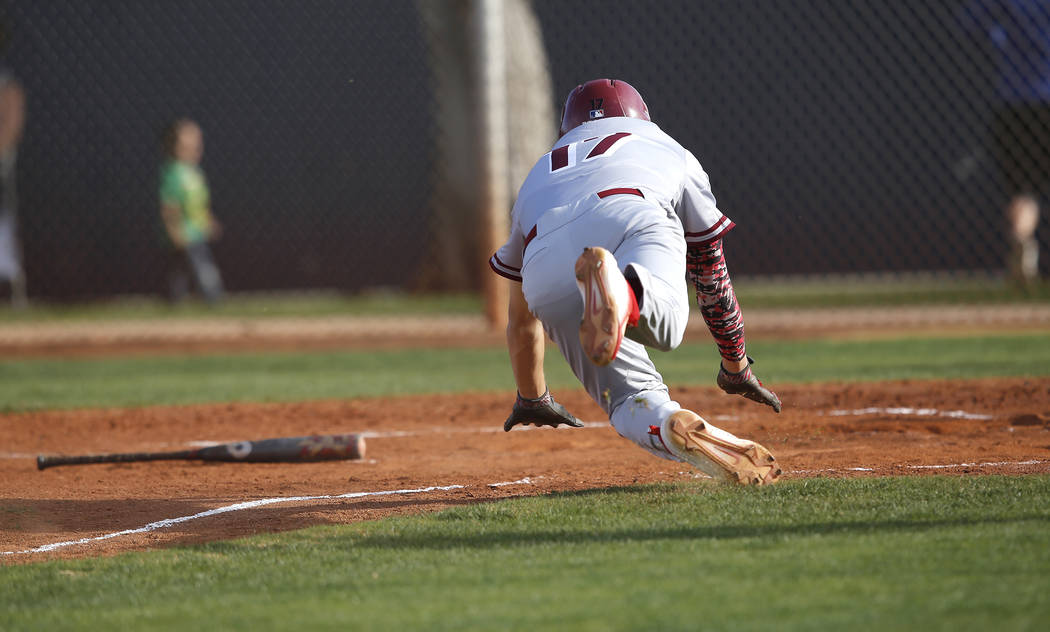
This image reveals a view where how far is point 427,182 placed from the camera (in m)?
16.1

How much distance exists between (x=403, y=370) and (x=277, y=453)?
12.1 ft

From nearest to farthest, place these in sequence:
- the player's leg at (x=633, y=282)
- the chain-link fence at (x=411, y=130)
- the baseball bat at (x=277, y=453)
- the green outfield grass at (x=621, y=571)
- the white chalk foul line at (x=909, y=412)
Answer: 1. the green outfield grass at (x=621, y=571)
2. the player's leg at (x=633, y=282)
3. the baseball bat at (x=277, y=453)
4. the white chalk foul line at (x=909, y=412)
5. the chain-link fence at (x=411, y=130)

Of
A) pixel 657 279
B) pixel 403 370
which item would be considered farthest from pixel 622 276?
pixel 403 370

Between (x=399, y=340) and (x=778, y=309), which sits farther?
(x=778, y=309)

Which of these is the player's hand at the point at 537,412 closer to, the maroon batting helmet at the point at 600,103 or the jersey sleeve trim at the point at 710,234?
the jersey sleeve trim at the point at 710,234

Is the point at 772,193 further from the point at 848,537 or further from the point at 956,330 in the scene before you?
the point at 848,537

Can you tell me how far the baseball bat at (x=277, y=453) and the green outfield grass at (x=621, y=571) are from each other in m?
1.46

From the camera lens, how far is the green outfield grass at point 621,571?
8.52 ft

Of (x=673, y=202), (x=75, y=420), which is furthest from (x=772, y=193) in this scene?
(x=673, y=202)

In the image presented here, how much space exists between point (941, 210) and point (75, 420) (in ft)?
35.7

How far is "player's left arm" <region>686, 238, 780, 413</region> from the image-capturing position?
14.7ft

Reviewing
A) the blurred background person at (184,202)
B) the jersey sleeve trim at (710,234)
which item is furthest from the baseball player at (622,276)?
the blurred background person at (184,202)

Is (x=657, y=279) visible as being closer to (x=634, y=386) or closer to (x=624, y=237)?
(x=624, y=237)

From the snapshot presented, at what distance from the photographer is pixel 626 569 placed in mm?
2965
